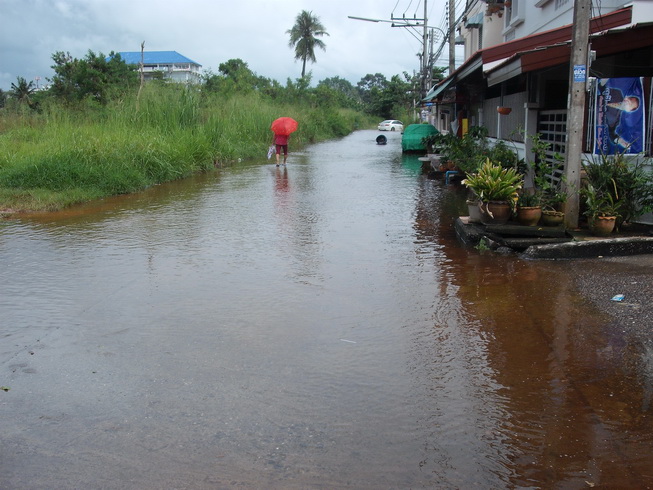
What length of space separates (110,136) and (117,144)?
776mm

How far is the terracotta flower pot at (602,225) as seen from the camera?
7887 mm

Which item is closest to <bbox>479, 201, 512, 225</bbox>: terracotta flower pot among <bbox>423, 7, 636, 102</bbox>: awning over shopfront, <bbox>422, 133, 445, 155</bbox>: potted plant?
<bbox>423, 7, 636, 102</bbox>: awning over shopfront

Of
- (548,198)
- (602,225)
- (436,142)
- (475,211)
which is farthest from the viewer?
(436,142)

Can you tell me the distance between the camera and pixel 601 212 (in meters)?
7.98

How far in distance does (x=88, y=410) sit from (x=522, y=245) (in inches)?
224

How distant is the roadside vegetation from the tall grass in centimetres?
2

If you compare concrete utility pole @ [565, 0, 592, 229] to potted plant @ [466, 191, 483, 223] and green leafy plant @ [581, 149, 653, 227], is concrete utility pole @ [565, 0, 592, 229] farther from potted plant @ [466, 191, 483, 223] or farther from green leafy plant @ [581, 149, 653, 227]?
potted plant @ [466, 191, 483, 223]

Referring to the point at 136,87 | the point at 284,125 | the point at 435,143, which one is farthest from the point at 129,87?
the point at 435,143

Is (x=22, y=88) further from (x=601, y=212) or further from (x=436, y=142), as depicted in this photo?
(x=601, y=212)

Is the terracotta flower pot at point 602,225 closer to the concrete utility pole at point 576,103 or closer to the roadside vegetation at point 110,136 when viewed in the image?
the concrete utility pole at point 576,103

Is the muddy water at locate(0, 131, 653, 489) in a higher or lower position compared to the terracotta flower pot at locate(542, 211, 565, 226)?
lower

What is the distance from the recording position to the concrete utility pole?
7.85 metres

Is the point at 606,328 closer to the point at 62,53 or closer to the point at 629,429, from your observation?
the point at 629,429

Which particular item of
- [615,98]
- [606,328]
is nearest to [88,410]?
[606,328]
